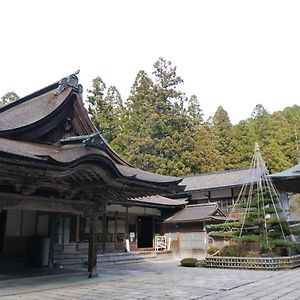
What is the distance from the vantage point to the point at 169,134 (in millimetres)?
37969

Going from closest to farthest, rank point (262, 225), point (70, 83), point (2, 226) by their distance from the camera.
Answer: point (70, 83) → point (2, 226) → point (262, 225)

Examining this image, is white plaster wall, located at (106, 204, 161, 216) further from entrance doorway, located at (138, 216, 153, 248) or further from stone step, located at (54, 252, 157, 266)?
stone step, located at (54, 252, 157, 266)

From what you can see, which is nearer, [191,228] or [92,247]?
[92,247]

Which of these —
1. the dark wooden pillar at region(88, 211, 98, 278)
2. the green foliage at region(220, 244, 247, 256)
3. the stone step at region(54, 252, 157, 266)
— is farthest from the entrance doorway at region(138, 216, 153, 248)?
the dark wooden pillar at region(88, 211, 98, 278)

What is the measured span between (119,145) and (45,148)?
1144 inches

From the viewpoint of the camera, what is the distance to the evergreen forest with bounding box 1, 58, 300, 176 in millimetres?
36094

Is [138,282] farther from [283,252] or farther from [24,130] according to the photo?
[283,252]

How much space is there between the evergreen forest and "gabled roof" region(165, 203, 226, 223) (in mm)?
12106

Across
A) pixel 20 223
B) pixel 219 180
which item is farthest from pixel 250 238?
pixel 219 180

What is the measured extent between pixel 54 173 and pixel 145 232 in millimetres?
16483

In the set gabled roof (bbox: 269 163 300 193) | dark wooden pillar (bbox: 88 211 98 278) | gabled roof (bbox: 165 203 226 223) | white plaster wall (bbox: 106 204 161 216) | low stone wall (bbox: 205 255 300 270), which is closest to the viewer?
dark wooden pillar (bbox: 88 211 98 278)

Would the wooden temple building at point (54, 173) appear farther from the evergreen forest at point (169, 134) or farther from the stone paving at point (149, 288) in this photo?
the evergreen forest at point (169, 134)

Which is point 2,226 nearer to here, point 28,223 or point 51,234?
point 28,223

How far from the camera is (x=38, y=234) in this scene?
46.2ft
